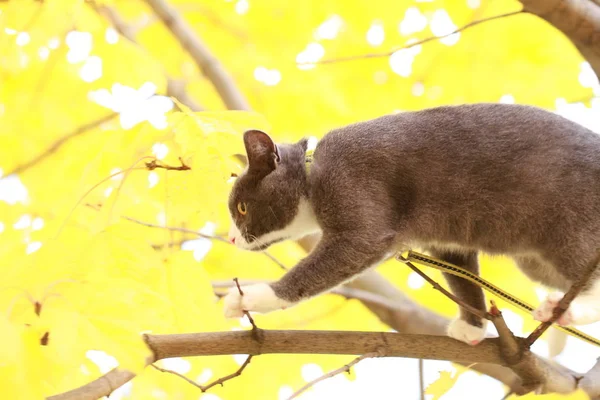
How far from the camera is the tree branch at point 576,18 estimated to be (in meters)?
1.57

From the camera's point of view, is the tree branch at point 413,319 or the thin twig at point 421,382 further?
the tree branch at point 413,319

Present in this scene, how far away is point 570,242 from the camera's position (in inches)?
58.5

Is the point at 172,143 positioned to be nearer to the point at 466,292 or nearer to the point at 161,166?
the point at 161,166

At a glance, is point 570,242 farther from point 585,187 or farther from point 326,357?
point 326,357

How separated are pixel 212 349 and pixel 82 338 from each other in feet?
1.02

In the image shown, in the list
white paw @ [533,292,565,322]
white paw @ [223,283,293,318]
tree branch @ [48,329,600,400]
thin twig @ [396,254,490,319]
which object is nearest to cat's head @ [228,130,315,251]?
white paw @ [223,283,293,318]

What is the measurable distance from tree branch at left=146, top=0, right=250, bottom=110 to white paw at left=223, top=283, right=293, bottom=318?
1.01 m

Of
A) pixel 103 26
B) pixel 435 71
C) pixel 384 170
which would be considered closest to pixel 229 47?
pixel 103 26

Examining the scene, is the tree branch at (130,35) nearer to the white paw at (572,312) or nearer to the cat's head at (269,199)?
the cat's head at (269,199)

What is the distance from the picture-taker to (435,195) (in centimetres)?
155

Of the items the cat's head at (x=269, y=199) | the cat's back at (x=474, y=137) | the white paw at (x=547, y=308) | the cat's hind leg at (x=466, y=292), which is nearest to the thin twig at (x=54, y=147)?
the cat's head at (x=269, y=199)

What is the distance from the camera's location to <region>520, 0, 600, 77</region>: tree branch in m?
1.57

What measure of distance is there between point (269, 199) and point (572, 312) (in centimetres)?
81

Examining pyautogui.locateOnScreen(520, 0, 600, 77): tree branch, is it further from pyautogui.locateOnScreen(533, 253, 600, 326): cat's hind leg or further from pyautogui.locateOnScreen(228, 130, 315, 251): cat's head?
pyautogui.locateOnScreen(228, 130, 315, 251): cat's head
